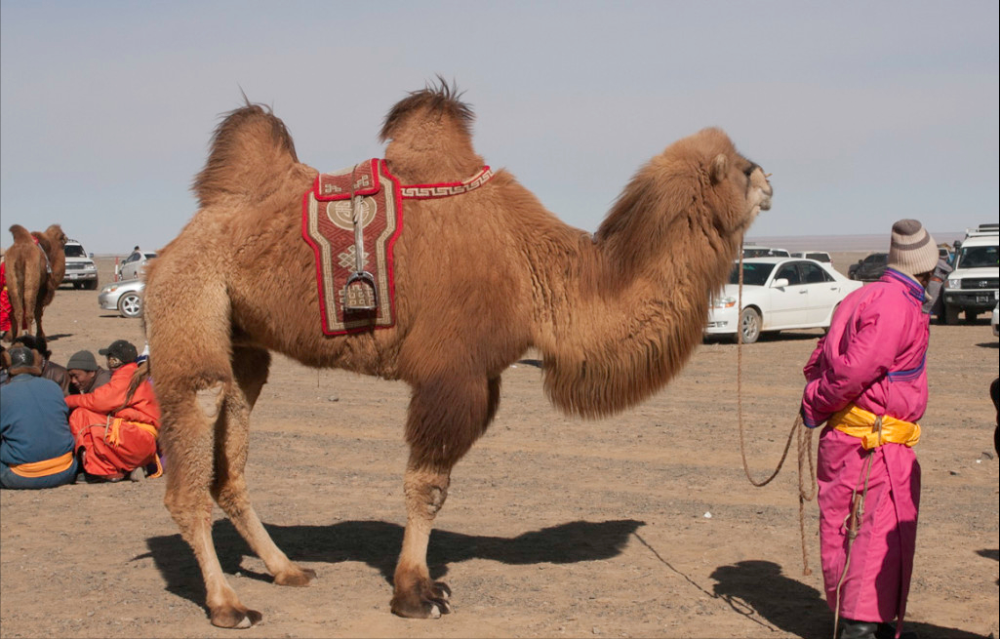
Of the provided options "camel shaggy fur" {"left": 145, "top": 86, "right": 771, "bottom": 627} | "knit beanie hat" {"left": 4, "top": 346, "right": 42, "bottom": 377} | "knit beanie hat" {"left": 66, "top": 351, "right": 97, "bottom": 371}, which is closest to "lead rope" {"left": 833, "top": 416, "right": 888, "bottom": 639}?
"camel shaggy fur" {"left": 145, "top": 86, "right": 771, "bottom": 627}

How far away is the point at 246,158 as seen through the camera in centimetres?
675

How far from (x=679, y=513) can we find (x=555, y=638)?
2762 mm

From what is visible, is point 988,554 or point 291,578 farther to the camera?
point 988,554

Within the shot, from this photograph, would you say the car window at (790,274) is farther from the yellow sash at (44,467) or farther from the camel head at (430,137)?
the camel head at (430,137)

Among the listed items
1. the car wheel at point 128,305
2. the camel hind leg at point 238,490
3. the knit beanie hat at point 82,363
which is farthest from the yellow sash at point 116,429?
the car wheel at point 128,305

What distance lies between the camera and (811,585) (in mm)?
6355

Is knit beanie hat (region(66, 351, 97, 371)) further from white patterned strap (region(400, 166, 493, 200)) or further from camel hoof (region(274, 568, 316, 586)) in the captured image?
white patterned strap (region(400, 166, 493, 200))

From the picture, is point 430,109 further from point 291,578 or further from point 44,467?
point 44,467

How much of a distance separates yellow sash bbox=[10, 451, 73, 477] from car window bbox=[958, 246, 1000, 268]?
2236 cm

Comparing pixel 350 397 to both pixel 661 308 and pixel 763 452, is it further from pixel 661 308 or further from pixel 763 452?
pixel 661 308

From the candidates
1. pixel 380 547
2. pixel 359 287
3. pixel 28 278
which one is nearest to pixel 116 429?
pixel 380 547

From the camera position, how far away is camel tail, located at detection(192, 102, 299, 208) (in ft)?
21.9

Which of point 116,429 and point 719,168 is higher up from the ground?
point 719,168

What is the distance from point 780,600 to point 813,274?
60.8 ft
